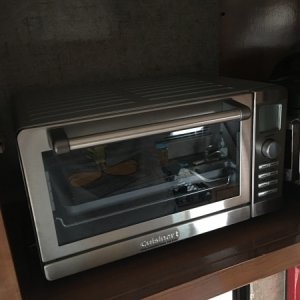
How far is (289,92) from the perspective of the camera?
0.77 meters

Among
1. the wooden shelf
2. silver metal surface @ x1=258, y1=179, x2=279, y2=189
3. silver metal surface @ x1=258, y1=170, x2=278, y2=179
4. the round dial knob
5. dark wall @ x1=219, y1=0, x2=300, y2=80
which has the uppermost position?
dark wall @ x1=219, y1=0, x2=300, y2=80

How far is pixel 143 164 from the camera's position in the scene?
0.66 meters

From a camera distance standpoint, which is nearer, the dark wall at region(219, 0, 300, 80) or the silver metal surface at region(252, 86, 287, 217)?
the silver metal surface at region(252, 86, 287, 217)

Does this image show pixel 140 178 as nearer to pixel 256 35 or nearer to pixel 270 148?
pixel 270 148

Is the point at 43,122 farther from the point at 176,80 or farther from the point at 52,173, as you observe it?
the point at 176,80

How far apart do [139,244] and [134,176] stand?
0.12m

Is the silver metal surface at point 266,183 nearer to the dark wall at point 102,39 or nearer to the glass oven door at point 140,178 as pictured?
the glass oven door at point 140,178

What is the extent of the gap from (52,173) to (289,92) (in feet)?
1.71

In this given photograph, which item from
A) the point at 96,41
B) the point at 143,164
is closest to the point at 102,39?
the point at 96,41

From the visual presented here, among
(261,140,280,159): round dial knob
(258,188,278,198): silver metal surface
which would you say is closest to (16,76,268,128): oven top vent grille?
(261,140,280,159): round dial knob

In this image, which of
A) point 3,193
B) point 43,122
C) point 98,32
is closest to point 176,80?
point 98,32

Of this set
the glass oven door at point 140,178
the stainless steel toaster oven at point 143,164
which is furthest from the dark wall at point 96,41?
the glass oven door at point 140,178

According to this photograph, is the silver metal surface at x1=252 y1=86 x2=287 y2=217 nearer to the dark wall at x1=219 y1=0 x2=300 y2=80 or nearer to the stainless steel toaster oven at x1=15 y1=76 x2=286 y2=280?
the stainless steel toaster oven at x1=15 y1=76 x2=286 y2=280

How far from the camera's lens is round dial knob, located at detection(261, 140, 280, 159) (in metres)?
0.70
